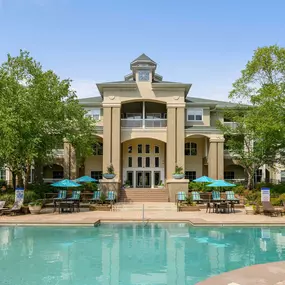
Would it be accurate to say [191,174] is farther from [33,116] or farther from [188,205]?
[33,116]

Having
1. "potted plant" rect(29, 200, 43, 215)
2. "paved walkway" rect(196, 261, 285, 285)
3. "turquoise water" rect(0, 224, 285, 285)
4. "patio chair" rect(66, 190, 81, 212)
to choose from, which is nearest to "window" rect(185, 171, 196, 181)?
"patio chair" rect(66, 190, 81, 212)

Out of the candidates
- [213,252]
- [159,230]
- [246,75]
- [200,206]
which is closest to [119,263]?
[213,252]

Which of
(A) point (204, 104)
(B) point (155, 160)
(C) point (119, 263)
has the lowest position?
(C) point (119, 263)

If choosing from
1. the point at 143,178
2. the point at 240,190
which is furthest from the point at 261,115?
the point at 143,178

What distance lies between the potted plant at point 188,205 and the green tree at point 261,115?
6.98 meters

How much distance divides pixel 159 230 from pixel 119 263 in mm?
5908

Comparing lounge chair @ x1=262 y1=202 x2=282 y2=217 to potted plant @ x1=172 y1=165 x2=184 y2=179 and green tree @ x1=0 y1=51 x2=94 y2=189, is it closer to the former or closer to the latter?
potted plant @ x1=172 y1=165 x2=184 y2=179

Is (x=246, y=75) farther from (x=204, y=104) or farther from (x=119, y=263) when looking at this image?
(x=119, y=263)

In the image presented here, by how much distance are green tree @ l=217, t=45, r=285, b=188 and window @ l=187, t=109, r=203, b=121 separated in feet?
11.9

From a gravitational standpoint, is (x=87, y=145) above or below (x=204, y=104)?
below

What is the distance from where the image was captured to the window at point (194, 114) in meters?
35.3

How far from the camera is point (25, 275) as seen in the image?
9.50 metres

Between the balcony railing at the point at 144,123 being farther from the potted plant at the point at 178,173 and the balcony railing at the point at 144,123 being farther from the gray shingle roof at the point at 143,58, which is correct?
the gray shingle roof at the point at 143,58

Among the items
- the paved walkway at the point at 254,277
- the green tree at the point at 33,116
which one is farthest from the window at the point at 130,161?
the paved walkway at the point at 254,277
